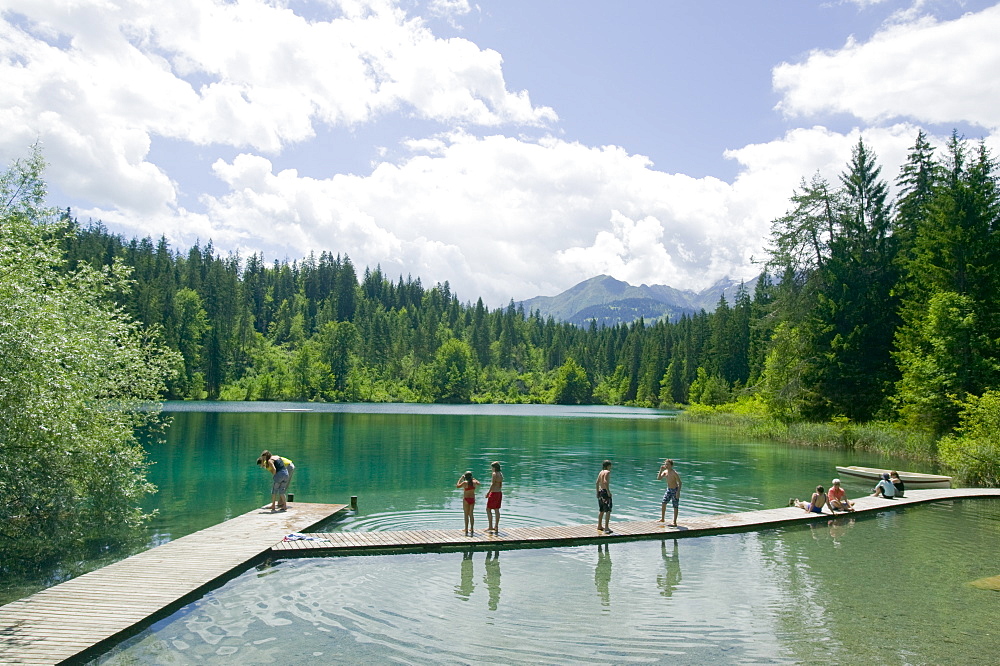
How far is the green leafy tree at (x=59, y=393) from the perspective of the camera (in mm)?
14039

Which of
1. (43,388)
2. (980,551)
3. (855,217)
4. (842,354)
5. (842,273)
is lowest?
(980,551)

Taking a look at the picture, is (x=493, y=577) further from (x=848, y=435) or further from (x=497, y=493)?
(x=848, y=435)

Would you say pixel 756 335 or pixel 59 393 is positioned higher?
pixel 756 335

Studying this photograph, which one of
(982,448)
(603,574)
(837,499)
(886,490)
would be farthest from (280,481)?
(982,448)

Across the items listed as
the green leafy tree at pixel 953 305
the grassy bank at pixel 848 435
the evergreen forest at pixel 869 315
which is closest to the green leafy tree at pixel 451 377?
the evergreen forest at pixel 869 315

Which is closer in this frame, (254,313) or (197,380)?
(197,380)

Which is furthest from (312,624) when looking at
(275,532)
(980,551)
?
(980,551)

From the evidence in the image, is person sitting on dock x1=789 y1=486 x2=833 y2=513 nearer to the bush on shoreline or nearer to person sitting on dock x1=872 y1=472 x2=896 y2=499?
person sitting on dock x1=872 y1=472 x2=896 y2=499

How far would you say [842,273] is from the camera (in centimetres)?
5150

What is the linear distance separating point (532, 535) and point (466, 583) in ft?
13.8

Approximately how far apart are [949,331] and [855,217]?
19.7 meters

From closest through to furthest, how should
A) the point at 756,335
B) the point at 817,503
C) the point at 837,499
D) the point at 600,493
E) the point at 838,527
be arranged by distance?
the point at 600,493
the point at 838,527
the point at 817,503
the point at 837,499
the point at 756,335

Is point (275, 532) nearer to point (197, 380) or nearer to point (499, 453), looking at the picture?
point (499, 453)

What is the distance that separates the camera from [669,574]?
15820 mm
